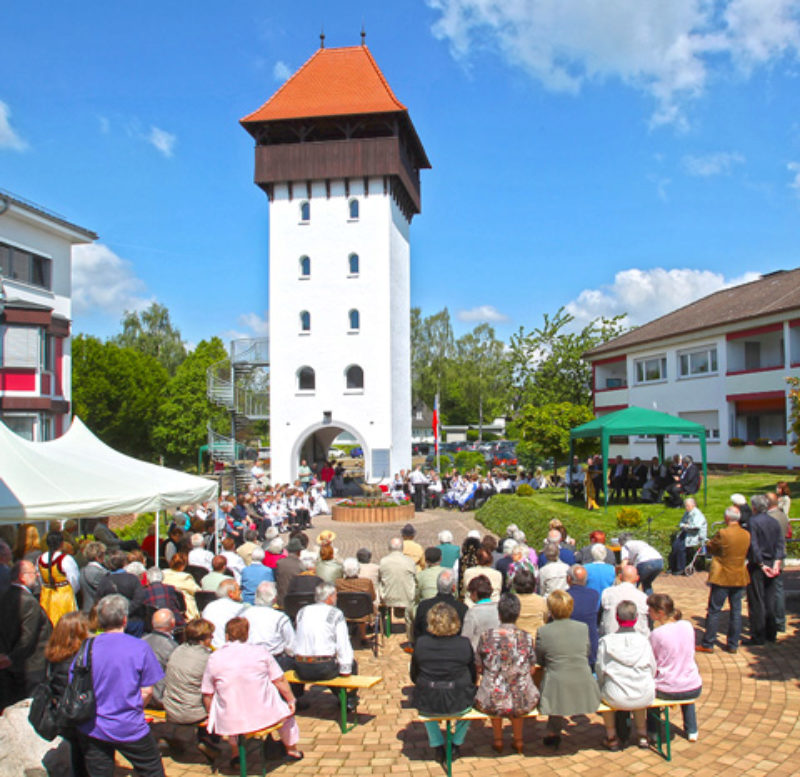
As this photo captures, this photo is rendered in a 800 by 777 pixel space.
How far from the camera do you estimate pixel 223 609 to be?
7289 millimetres

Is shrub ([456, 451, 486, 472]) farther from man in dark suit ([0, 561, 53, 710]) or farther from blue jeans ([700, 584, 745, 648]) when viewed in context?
man in dark suit ([0, 561, 53, 710])

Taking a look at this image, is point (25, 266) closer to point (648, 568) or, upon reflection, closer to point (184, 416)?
point (648, 568)

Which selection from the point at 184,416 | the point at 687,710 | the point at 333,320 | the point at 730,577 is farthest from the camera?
the point at 184,416

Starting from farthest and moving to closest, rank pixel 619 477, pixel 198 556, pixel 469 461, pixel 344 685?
pixel 469 461, pixel 619 477, pixel 198 556, pixel 344 685

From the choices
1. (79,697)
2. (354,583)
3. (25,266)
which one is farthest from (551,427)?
(79,697)

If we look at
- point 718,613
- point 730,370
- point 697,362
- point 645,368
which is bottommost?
point 718,613

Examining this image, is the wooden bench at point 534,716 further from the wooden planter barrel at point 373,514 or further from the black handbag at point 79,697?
the wooden planter barrel at point 373,514

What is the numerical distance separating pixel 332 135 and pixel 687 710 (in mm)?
29667

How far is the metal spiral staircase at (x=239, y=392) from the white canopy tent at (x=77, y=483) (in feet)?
61.3

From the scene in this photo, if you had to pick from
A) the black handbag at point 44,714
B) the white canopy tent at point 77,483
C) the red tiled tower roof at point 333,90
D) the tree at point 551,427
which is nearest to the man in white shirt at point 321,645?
the black handbag at point 44,714

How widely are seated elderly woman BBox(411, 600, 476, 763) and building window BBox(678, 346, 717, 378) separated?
2796cm

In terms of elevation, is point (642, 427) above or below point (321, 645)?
above

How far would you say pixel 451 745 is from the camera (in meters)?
5.99

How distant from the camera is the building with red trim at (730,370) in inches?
1064
